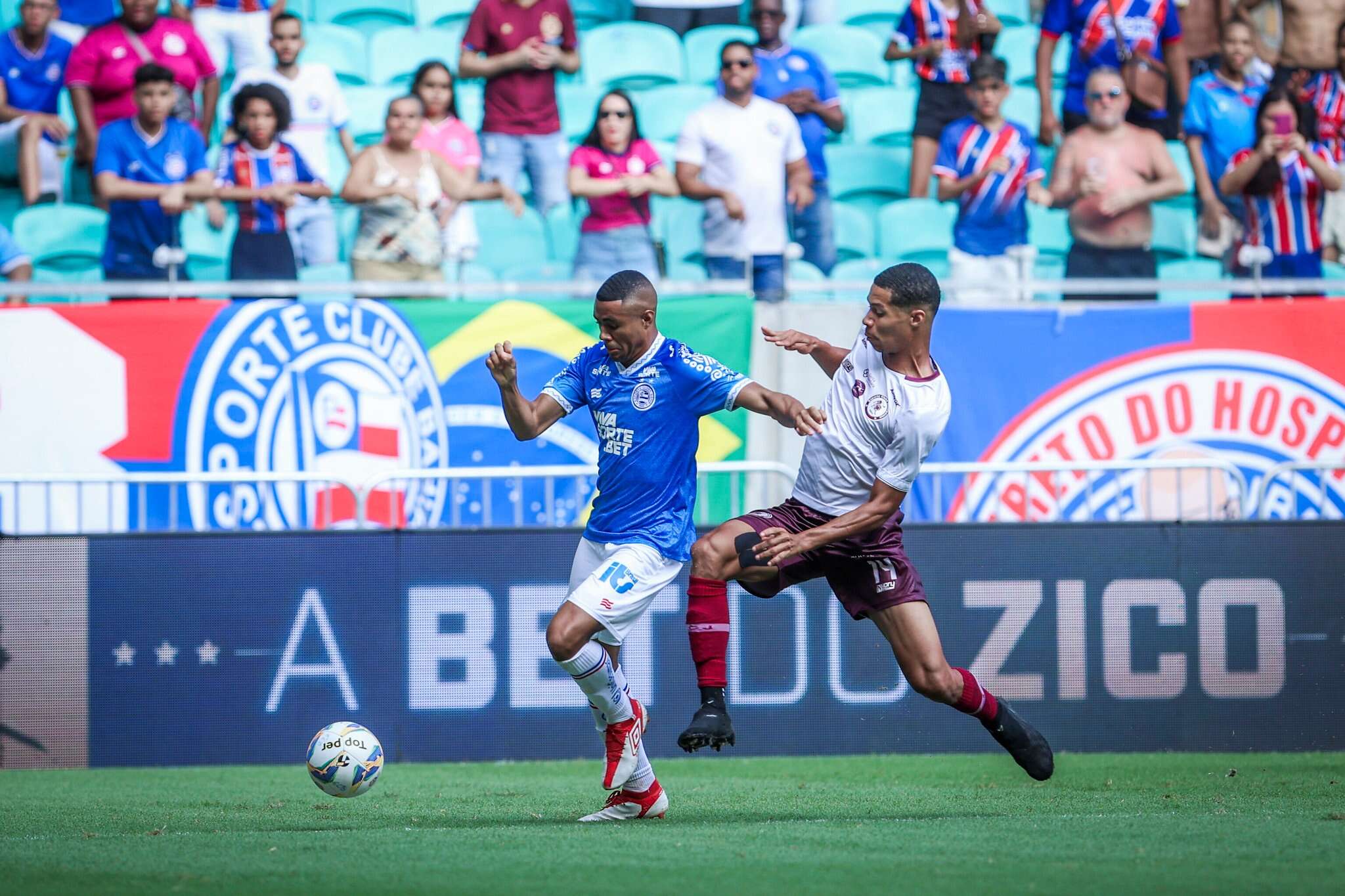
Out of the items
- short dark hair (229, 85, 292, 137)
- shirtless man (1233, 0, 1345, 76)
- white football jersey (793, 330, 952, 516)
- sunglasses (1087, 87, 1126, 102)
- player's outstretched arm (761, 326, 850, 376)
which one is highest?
shirtless man (1233, 0, 1345, 76)

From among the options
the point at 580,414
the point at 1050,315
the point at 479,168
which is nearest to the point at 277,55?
the point at 479,168

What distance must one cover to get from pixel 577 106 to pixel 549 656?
6287 mm

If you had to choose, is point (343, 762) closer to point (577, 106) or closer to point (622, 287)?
point (622, 287)

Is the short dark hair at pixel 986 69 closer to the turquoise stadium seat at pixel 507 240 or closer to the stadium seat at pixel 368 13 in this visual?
the turquoise stadium seat at pixel 507 240

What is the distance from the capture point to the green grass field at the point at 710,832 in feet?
17.2

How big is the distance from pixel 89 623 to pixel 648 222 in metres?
4.75

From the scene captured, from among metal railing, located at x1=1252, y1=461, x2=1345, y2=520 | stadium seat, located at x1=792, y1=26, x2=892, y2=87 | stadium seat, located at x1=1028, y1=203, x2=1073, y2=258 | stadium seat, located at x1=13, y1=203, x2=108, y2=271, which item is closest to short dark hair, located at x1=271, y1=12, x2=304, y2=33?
stadium seat, located at x1=13, y1=203, x2=108, y2=271

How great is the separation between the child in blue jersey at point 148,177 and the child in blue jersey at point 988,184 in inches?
222

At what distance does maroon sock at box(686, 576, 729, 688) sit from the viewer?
276 inches

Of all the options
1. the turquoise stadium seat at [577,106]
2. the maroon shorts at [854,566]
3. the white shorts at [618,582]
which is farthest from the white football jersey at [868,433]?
the turquoise stadium seat at [577,106]

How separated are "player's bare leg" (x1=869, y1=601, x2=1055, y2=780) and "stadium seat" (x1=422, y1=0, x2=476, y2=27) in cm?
1056

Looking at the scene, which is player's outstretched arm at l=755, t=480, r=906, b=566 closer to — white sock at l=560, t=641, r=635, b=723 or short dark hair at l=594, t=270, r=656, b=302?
white sock at l=560, t=641, r=635, b=723

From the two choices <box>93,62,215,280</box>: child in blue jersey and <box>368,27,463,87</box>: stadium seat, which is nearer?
<box>93,62,215,280</box>: child in blue jersey

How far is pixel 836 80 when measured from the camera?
15523 mm
